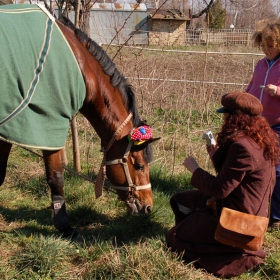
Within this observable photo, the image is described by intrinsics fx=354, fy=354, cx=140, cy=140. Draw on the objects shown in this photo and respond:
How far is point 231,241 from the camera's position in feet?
8.09

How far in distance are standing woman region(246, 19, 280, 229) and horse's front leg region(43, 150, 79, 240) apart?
6.11ft

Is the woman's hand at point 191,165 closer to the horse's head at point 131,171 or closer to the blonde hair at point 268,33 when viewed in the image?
the horse's head at point 131,171

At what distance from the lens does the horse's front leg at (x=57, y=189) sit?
2.88 meters

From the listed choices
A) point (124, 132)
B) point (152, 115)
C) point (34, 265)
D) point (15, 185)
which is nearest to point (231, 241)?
point (124, 132)

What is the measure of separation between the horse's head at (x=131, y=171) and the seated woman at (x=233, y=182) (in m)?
0.41

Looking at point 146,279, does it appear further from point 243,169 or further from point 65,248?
point 243,169

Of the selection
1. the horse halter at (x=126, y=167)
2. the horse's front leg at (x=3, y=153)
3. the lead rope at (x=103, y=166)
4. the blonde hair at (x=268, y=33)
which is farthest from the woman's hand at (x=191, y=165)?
the horse's front leg at (x=3, y=153)

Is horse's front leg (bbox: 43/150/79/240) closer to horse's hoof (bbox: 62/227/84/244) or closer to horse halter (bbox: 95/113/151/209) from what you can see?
horse's hoof (bbox: 62/227/84/244)

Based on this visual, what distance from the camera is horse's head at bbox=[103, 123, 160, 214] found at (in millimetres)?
2961

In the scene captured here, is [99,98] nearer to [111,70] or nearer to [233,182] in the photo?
[111,70]

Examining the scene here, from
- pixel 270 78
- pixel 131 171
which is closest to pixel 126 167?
pixel 131 171

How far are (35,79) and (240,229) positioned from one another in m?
1.75

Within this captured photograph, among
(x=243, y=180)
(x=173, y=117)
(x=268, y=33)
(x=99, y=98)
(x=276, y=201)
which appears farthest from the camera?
(x=173, y=117)

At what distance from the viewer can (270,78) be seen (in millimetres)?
3225
